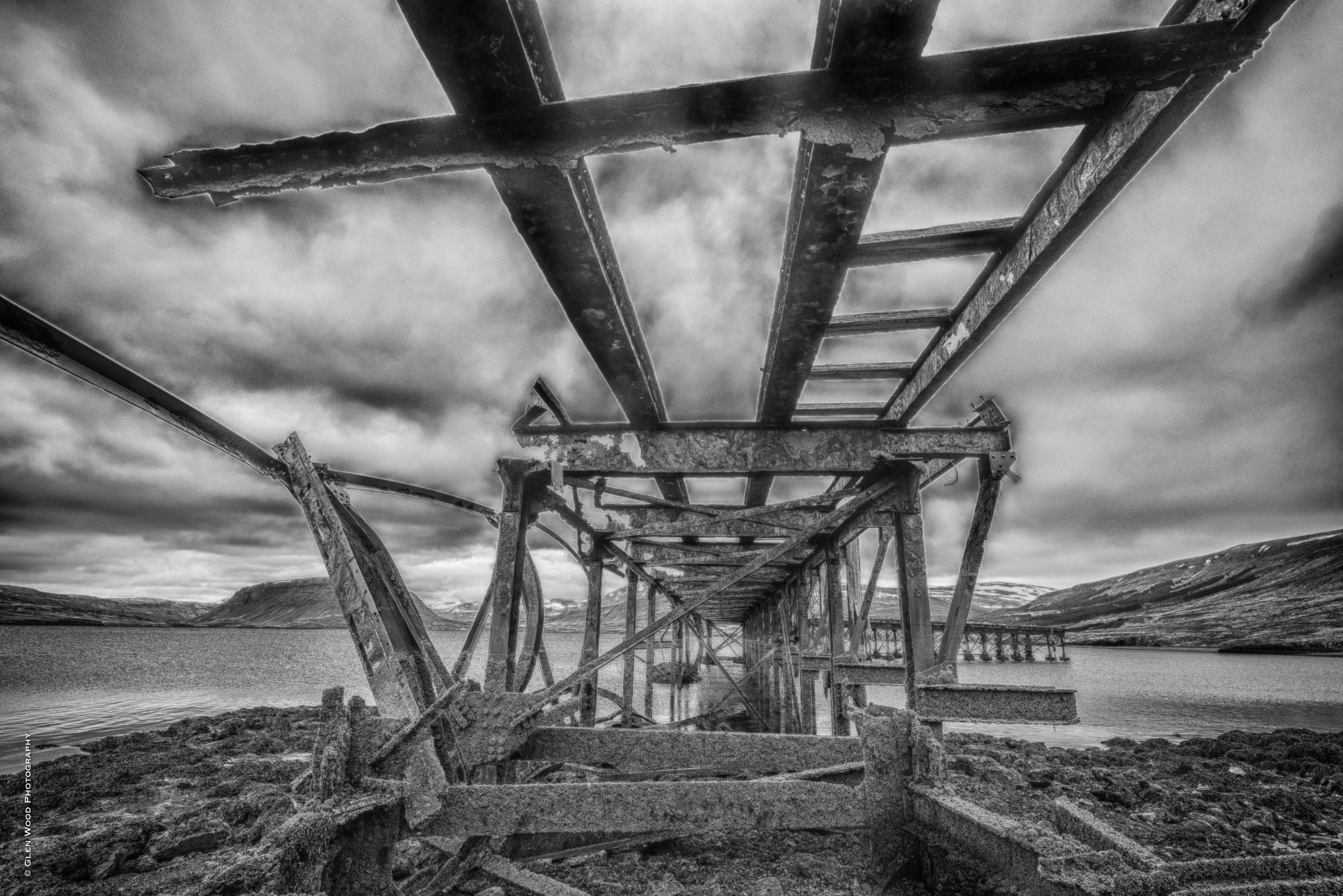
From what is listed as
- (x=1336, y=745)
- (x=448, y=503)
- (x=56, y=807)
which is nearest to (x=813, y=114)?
(x=448, y=503)

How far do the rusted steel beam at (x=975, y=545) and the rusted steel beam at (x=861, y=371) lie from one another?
51.2 inches

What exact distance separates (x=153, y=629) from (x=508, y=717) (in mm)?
241129

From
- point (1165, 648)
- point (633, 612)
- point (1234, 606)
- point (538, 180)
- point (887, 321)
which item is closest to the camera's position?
point (538, 180)

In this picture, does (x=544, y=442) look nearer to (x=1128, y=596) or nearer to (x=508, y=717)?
(x=508, y=717)

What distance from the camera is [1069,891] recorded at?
1555 millimetres

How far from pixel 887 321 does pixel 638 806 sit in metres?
3.11

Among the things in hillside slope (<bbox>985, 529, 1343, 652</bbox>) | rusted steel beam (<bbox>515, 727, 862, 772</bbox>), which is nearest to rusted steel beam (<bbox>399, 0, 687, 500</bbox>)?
rusted steel beam (<bbox>515, 727, 862, 772</bbox>)

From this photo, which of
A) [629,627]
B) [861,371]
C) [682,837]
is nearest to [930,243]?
[861,371]

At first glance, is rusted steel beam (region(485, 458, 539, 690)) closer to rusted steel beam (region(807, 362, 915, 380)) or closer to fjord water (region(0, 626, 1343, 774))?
rusted steel beam (region(807, 362, 915, 380))

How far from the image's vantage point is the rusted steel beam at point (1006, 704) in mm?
3822

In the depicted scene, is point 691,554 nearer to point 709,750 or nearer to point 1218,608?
point 709,750

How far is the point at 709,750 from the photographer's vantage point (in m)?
4.00

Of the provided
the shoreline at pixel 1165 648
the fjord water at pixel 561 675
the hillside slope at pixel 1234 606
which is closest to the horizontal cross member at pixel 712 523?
the fjord water at pixel 561 675

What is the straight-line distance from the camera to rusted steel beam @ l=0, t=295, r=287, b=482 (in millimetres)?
2459
